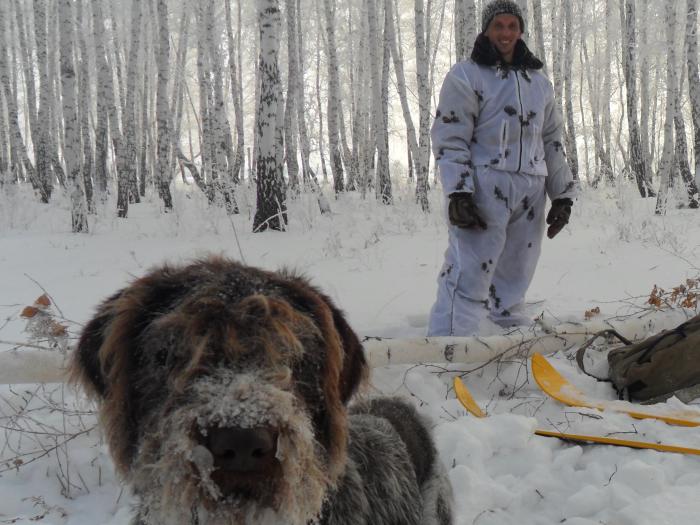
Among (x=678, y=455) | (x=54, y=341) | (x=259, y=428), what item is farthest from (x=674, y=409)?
(x=54, y=341)

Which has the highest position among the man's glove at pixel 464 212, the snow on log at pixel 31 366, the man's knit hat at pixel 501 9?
the man's knit hat at pixel 501 9

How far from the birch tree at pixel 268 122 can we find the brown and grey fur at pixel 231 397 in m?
6.93

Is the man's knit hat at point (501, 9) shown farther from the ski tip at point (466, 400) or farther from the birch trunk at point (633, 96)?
the birch trunk at point (633, 96)

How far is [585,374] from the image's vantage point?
12.0ft

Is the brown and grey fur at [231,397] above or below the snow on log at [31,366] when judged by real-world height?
above

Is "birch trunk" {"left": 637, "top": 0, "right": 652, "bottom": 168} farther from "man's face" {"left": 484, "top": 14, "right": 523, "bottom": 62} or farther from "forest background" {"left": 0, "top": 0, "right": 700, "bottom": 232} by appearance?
"man's face" {"left": 484, "top": 14, "right": 523, "bottom": 62}

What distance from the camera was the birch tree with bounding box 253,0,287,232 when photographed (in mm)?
8547

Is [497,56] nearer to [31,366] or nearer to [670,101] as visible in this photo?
[31,366]

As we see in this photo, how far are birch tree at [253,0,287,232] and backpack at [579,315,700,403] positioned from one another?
235 inches

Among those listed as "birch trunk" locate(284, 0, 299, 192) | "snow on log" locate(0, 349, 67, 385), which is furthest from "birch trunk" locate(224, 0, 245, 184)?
"snow on log" locate(0, 349, 67, 385)

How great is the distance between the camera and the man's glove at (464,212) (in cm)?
374

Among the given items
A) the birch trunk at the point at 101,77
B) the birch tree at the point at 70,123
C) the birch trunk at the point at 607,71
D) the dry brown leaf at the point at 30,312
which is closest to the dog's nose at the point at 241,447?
the dry brown leaf at the point at 30,312

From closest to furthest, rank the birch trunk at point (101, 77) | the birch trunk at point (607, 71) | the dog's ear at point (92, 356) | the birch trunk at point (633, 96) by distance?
the dog's ear at point (92, 356)
the birch trunk at point (101, 77)
the birch trunk at point (633, 96)
the birch trunk at point (607, 71)

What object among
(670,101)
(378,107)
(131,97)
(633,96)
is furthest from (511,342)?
(131,97)
